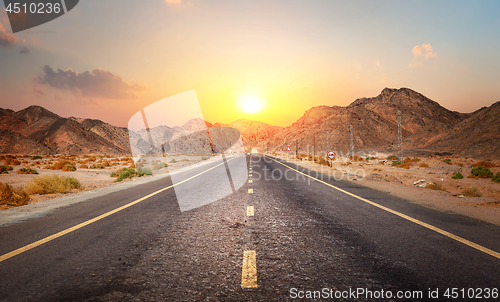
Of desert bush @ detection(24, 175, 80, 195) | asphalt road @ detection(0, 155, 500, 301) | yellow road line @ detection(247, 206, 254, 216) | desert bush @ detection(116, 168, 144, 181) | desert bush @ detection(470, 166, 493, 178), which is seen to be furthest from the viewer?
desert bush @ detection(470, 166, 493, 178)

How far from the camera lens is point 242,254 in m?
3.52

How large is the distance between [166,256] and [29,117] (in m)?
148

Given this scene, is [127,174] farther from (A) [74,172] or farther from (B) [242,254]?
(B) [242,254]

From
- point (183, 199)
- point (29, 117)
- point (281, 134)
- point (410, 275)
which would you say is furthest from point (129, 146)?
point (410, 275)

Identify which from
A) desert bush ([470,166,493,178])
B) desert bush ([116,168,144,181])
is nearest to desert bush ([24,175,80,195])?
desert bush ([116,168,144,181])

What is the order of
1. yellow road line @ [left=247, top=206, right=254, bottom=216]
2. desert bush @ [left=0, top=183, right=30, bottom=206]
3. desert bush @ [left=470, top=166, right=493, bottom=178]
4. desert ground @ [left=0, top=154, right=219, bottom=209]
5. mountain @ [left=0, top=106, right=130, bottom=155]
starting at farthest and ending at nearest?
mountain @ [left=0, top=106, right=130, bottom=155] < desert bush @ [left=470, top=166, right=493, bottom=178] < desert ground @ [left=0, top=154, right=219, bottom=209] < desert bush @ [left=0, top=183, right=30, bottom=206] < yellow road line @ [left=247, top=206, right=254, bottom=216]

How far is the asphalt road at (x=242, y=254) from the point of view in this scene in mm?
2631

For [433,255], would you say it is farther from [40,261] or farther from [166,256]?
[40,261]

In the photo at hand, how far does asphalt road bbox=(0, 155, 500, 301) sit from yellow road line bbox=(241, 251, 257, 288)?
6 cm

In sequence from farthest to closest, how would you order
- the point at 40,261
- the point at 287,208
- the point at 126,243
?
the point at 287,208
the point at 126,243
the point at 40,261

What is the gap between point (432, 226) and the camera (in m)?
5.01

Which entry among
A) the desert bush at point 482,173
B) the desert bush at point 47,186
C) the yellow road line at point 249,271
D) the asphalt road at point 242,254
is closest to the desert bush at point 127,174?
the desert bush at point 47,186

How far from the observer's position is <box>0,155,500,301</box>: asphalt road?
2.63 meters

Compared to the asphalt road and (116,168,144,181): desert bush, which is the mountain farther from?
the asphalt road
